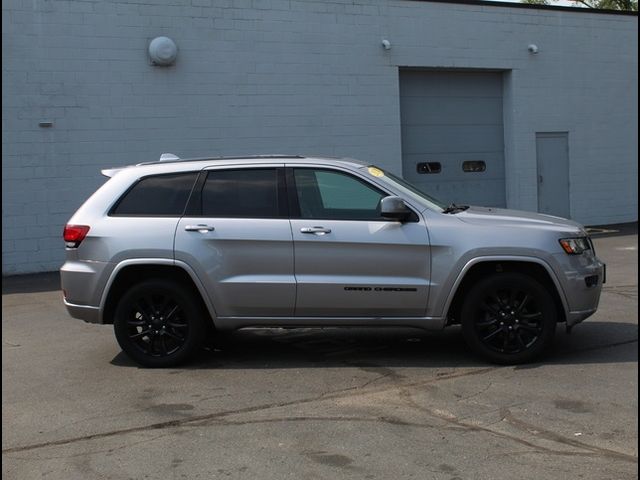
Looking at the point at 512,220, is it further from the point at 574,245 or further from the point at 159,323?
the point at 159,323

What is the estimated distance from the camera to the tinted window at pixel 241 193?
680cm

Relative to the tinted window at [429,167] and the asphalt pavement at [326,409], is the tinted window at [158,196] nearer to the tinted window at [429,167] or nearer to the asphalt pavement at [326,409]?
the asphalt pavement at [326,409]

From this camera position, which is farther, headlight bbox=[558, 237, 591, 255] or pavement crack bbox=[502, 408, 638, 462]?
headlight bbox=[558, 237, 591, 255]

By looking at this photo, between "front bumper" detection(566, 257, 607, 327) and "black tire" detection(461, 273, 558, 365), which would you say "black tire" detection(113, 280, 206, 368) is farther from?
"front bumper" detection(566, 257, 607, 327)

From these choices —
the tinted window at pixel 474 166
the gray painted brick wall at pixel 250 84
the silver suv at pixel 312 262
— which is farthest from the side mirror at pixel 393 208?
the tinted window at pixel 474 166

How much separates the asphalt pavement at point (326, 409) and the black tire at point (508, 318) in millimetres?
165

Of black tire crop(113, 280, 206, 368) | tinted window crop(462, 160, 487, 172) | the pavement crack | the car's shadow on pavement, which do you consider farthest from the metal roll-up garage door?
the pavement crack

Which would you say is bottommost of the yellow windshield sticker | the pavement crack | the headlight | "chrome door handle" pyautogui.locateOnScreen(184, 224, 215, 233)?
the pavement crack

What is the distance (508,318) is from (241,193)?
2624 mm

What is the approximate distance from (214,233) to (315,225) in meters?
0.90

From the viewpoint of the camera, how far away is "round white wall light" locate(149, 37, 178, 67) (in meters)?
13.9

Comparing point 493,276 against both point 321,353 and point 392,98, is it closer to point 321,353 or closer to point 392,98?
point 321,353

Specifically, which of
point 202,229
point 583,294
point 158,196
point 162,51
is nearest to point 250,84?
point 162,51

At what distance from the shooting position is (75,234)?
22.5 ft
